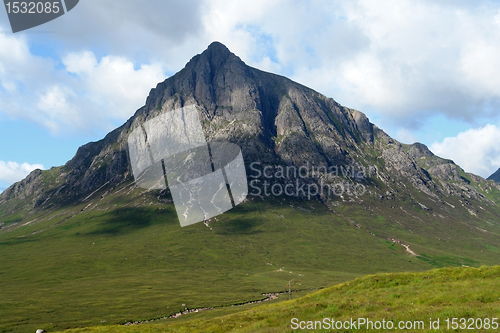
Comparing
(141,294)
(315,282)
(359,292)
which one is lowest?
(315,282)

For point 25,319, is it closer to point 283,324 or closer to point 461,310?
point 283,324

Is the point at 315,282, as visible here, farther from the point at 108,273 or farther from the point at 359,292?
the point at 359,292

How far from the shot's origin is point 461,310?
74.6ft

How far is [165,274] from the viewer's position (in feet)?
640

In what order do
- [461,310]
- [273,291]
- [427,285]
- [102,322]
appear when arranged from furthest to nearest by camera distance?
[273,291]
[102,322]
[427,285]
[461,310]

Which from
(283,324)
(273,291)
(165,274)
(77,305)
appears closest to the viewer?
(283,324)

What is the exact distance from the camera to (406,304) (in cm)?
2761

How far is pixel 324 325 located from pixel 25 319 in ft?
373

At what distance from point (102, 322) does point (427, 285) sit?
96.3 m

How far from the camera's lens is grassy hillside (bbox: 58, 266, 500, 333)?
22.2 metres

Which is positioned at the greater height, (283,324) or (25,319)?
(283,324)

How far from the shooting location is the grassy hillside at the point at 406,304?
22.2 meters

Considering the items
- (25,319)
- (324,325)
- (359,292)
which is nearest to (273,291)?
(25,319)

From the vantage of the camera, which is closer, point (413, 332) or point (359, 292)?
point (413, 332)
